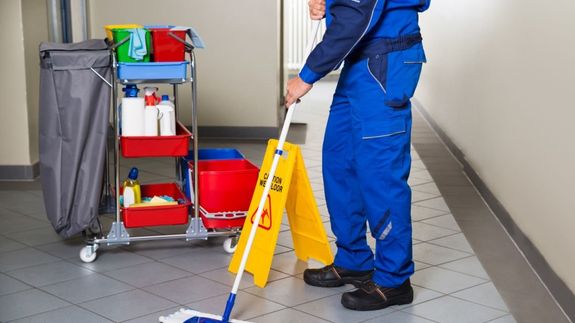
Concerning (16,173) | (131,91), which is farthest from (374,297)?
(16,173)

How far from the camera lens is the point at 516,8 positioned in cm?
405

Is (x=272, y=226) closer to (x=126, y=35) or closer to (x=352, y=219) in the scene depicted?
(x=352, y=219)

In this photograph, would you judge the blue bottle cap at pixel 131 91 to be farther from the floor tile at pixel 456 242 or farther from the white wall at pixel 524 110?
the white wall at pixel 524 110

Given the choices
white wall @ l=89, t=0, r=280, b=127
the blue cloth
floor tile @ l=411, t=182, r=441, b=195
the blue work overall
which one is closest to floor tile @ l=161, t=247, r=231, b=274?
the blue work overall

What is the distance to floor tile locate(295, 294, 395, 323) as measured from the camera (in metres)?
2.92

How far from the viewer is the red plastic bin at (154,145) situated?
3443mm

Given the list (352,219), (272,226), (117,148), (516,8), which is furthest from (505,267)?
(117,148)

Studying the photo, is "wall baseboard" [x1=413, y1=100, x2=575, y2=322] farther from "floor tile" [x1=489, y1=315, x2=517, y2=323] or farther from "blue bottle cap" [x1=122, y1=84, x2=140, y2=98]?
"blue bottle cap" [x1=122, y1=84, x2=140, y2=98]

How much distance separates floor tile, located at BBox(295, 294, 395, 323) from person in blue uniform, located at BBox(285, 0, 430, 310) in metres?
0.03

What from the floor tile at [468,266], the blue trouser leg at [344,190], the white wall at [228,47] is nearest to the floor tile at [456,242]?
the floor tile at [468,266]

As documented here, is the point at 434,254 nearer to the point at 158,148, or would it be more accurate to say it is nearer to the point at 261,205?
the point at 261,205

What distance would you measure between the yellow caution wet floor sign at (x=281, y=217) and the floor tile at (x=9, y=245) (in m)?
1.00

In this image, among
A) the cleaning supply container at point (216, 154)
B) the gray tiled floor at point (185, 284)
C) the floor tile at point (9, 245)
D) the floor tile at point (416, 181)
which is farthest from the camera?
the floor tile at point (416, 181)

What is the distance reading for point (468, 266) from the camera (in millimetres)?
3512
